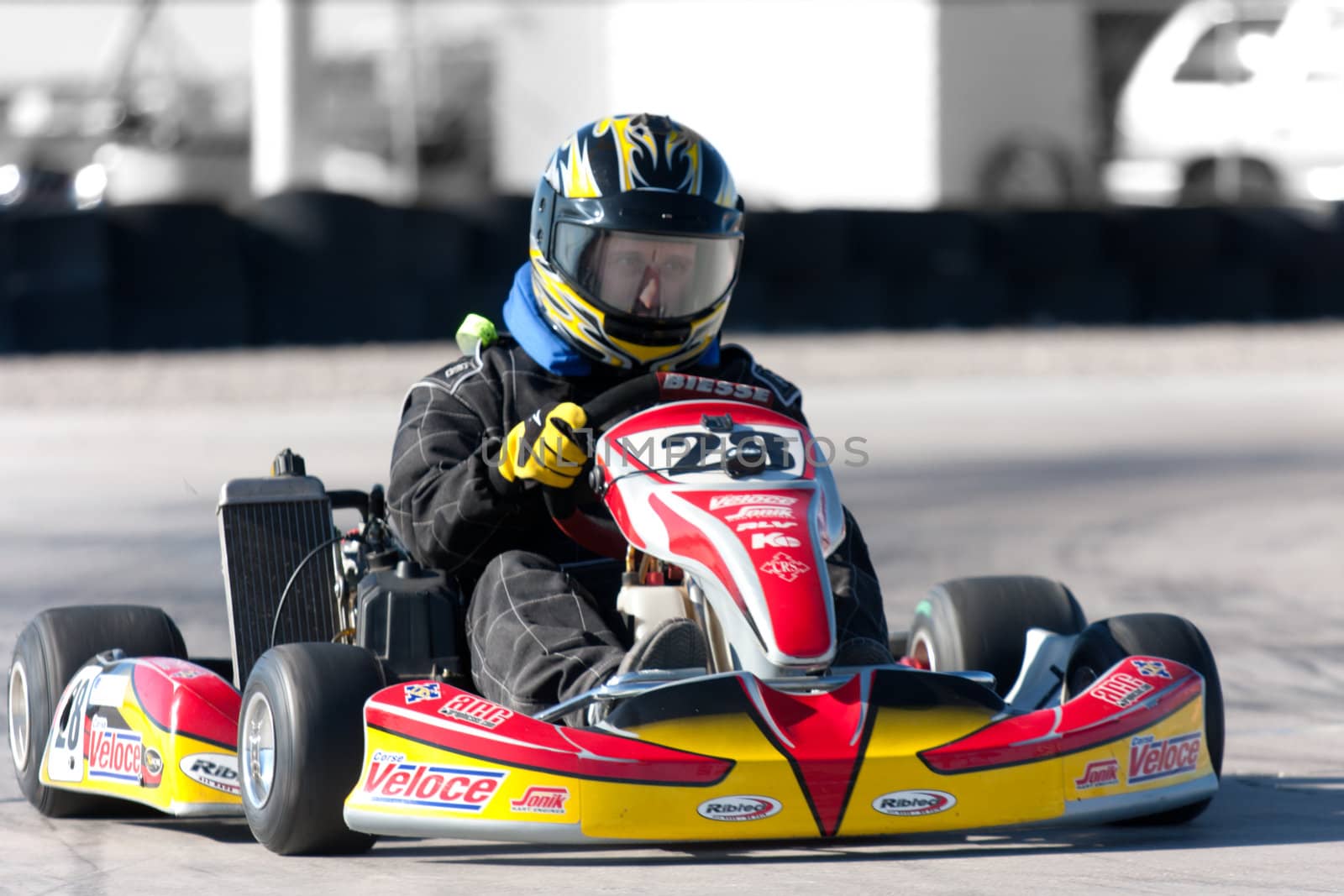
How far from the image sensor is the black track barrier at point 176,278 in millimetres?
13977

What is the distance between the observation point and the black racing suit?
388 cm

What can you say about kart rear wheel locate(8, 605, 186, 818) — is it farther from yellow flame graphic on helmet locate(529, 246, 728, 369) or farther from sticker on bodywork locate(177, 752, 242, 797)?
yellow flame graphic on helmet locate(529, 246, 728, 369)

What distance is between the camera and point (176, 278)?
14297 mm

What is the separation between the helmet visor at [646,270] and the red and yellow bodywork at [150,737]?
41.7 inches

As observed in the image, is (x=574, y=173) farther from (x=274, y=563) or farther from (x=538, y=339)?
(x=274, y=563)

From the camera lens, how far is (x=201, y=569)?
7.79m

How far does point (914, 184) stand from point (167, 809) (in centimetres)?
1956

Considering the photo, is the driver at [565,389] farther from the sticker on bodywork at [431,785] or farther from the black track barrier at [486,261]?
the black track barrier at [486,261]

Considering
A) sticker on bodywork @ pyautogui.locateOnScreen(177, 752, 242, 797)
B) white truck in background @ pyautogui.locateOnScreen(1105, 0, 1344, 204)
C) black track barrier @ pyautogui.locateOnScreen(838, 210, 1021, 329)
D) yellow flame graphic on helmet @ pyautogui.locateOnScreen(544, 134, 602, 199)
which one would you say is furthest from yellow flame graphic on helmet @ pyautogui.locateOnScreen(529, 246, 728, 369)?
white truck in background @ pyautogui.locateOnScreen(1105, 0, 1344, 204)

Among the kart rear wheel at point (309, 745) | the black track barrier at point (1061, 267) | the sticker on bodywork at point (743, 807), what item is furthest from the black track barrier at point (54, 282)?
the sticker on bodywork at point (743, 807)

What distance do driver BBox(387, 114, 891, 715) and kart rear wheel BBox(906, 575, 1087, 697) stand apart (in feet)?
1.95

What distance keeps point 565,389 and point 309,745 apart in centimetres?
106

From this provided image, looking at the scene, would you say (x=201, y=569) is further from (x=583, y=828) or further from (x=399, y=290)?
(x=399, y=290)

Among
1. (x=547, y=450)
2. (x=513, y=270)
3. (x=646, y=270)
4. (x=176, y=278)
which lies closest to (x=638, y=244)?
(x=646, y=270)
